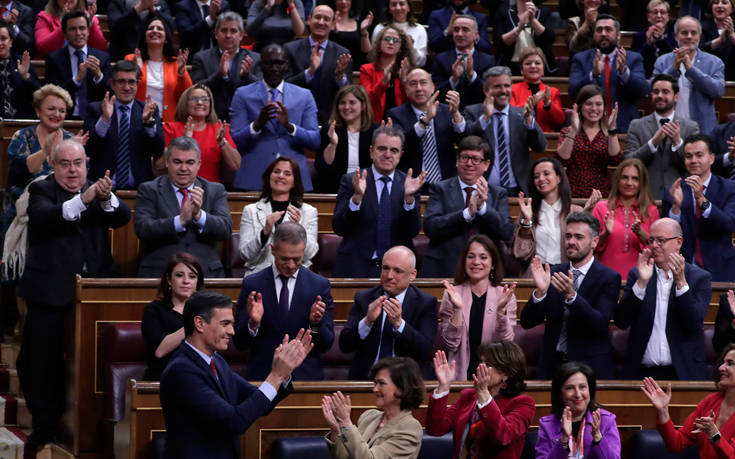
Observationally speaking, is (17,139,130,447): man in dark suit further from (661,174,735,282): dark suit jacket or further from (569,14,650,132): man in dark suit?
(569,14,650,132): man in dark suit

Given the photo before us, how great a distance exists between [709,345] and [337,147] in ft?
6.17

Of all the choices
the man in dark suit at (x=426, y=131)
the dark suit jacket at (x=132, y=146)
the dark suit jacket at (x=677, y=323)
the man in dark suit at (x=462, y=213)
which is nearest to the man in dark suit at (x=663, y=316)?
the dark suit jacket at (x=677, y=323)

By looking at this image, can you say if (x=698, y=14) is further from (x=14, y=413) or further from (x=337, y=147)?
(x=14, y=413)

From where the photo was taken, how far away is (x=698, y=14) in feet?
25.2

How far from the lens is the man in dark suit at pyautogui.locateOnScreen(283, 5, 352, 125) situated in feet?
20.8

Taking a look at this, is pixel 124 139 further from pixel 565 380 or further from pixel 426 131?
pixel 565 380

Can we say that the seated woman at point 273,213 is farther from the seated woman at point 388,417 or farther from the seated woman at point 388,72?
the seated woman at point 388,72

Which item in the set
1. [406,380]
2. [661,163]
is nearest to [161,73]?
[661,163]

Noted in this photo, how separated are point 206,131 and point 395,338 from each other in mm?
1815

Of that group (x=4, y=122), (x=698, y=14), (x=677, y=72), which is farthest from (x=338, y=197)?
(x=698, y=14)

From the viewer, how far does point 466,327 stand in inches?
171

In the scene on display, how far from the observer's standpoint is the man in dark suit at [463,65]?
254 inches

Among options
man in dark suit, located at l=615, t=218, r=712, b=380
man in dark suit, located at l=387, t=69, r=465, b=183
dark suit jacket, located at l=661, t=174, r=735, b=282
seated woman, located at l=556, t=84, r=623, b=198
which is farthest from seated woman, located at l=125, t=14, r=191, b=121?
man in dark suit, located at l=615, t=218, r=712, b=380

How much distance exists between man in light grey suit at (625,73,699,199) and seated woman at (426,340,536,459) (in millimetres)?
2237
